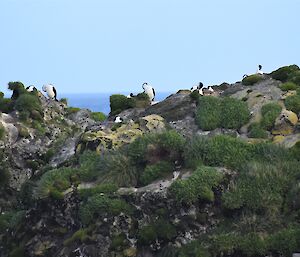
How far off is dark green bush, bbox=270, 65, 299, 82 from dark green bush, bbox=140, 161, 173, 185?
13082mm

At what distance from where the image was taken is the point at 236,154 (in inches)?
882

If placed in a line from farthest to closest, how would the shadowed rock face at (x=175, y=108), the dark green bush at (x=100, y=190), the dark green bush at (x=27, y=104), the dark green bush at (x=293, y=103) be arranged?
1. the dark green bush at (x=27, y=104)
2. the shadowed rock face at (x=175, y=108)
3. the dark green bush at (x=293, y=103)
4. the dark green bush at (x=100, y=190)

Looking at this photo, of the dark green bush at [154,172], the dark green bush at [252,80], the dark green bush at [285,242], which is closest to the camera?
the dark green bush at [285,242]

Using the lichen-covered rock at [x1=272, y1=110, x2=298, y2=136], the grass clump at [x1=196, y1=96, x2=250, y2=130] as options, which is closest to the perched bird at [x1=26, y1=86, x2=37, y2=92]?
the grass clump at [x1=196, y1=96, x2=250, y2=130]

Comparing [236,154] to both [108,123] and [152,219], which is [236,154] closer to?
[152,219]

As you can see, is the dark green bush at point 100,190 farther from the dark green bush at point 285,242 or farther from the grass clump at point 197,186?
the dark green bush at point 285,242

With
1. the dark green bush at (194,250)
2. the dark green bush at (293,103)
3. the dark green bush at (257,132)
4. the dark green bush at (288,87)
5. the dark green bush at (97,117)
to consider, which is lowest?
the dark green bush at (97,117)

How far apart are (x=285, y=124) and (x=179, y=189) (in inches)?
312

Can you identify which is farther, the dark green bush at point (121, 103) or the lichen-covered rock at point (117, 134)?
the dark green bush at point (121, 103)

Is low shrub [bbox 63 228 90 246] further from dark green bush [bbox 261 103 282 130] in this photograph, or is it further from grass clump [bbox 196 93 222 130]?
dark green bush [bbox 261 103 282 130]

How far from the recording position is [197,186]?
20641 millimetres

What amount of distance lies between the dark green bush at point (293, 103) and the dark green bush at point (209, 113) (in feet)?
11.7

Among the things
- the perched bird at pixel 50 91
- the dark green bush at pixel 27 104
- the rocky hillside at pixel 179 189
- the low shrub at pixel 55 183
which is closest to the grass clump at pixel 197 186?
the rocky hillside at pixel 179 189

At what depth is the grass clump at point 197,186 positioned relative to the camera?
20.4m
